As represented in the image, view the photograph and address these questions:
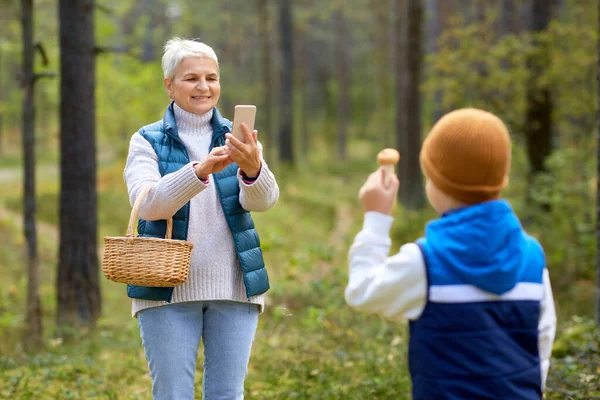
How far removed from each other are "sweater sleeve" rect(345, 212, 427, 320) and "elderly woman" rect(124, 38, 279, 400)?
86 centimetres

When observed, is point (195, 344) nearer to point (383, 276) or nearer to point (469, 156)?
point (383, 276)

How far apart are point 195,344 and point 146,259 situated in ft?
1.68

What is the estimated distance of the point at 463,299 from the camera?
7.84 feet

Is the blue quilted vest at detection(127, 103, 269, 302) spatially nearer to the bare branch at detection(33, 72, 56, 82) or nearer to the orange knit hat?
the orange knit hat

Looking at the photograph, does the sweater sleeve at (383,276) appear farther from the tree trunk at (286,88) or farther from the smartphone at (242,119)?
the tree trunk at (286,88)

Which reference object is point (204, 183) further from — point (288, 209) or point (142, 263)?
point (288, 209)

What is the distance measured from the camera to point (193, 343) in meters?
3.35

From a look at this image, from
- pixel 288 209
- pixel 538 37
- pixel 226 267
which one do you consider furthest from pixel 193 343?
pixel 288 209

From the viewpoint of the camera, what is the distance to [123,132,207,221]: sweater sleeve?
3.10m

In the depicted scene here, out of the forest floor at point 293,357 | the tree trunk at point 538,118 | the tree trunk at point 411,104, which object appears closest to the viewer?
the forest floor at point 293,357

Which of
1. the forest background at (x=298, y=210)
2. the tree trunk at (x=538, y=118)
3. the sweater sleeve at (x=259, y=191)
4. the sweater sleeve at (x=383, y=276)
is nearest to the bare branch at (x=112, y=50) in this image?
the forest background at (x=298, y=210)

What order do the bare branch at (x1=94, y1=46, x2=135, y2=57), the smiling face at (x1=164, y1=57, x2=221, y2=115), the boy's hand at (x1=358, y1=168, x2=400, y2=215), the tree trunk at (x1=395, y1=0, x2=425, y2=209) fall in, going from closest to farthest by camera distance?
the boy's hand at (x1=358, y1=168, x2=400, y2=215), the smiling face at (x1=164, y1=57, x2=221, y2=115), the bare branch at (x1=94, y1=46, x2=135, y2=57), the tree trunk at (x1=395, y1=0, x2=425, y2=209)

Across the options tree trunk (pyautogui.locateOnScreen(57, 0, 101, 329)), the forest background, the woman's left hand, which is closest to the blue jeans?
the forest background

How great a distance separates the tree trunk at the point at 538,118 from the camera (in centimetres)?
1300
